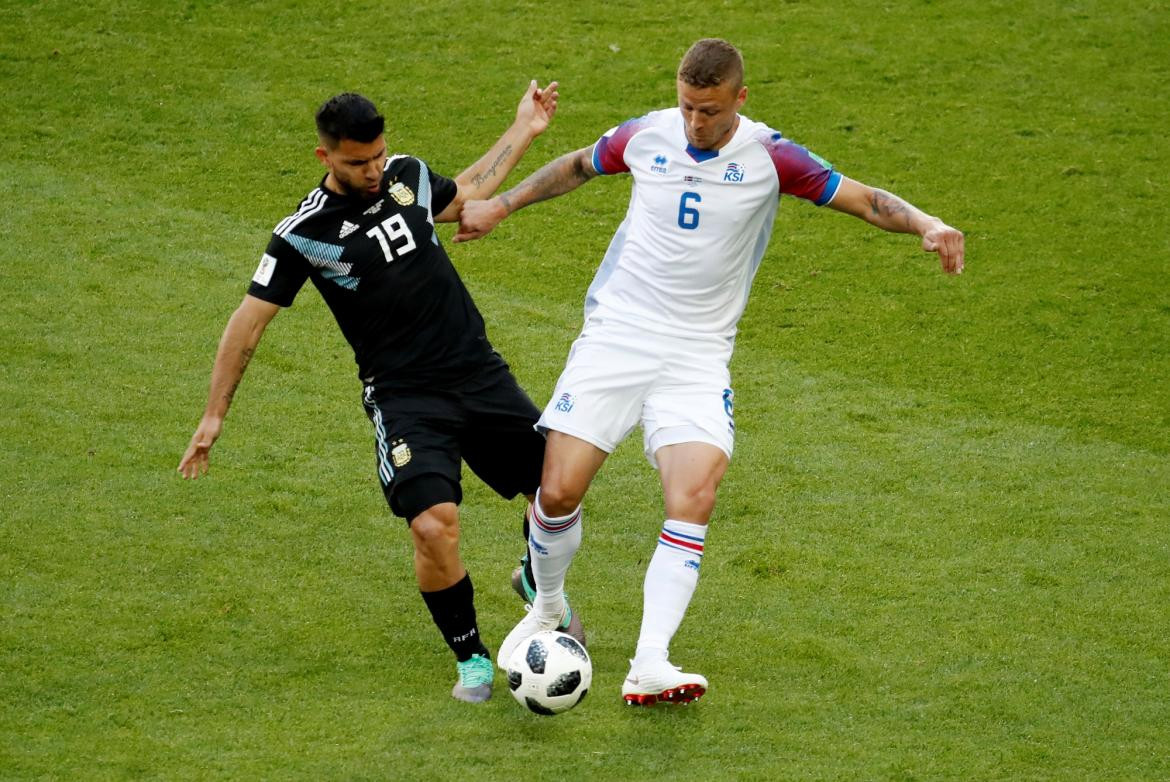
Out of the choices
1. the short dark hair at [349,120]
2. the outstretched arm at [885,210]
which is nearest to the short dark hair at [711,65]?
the outstretched arm at [885,210]

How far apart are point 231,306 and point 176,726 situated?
440 centimetres

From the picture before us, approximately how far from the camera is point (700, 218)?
Result: 18.6ft

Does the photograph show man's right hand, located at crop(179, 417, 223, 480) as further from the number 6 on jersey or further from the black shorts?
the number 6 on jersey

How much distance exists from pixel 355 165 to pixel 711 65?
1355mm

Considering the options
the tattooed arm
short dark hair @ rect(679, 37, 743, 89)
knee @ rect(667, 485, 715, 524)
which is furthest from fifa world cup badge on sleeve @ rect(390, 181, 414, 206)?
knee @ rect(667, 485, 715, 524)

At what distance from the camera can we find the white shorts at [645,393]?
5.58 m

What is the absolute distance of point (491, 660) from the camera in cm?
588

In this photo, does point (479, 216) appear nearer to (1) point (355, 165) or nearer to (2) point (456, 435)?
(1) point (355, 165)

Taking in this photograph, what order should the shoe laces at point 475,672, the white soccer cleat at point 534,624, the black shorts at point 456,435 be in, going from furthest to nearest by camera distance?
the white soccer cleat at point 534,624 < the shoe laces at point 475,672 < the black shorts at point 456,435

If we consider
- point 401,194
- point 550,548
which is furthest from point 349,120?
point 550,548

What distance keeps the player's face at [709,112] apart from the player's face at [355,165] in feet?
3.76

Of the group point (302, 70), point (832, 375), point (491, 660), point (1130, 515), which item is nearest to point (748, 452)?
point (832, 375)

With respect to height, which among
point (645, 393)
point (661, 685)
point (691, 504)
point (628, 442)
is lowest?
point (628, 442)

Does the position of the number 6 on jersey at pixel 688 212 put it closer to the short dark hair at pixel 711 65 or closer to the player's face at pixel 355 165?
the short dark hair at pixel 711 65
